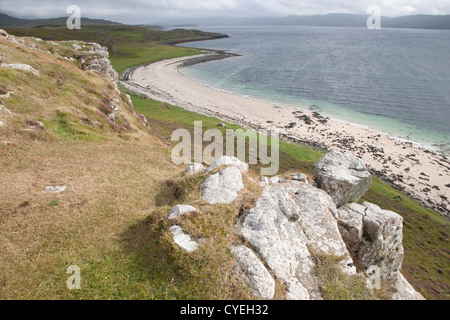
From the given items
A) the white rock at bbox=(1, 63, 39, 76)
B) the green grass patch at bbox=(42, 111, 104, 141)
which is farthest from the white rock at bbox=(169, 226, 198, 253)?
the white rock at bbox=(1, 63, 39, 76)

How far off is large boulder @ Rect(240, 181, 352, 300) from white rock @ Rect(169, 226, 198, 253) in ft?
8.50

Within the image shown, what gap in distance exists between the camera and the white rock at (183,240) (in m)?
11.4

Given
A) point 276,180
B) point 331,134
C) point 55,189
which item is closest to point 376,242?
point 276,180

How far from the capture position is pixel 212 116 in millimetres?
72312

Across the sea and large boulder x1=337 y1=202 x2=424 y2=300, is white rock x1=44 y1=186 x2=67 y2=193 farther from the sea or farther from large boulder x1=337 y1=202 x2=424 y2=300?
the sea

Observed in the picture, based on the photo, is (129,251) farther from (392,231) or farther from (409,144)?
(409,144)

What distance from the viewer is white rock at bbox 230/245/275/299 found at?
10.1 m

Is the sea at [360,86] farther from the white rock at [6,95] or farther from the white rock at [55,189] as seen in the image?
the white rock at [6,95]

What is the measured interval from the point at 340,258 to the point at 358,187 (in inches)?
358

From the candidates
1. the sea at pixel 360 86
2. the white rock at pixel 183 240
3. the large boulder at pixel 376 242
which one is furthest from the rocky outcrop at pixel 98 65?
the sea at pixel 360 86

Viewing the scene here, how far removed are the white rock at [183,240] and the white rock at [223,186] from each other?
2.80m

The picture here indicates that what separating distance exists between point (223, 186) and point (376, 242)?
10.7m

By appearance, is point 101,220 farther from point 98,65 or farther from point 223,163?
point 98,65
